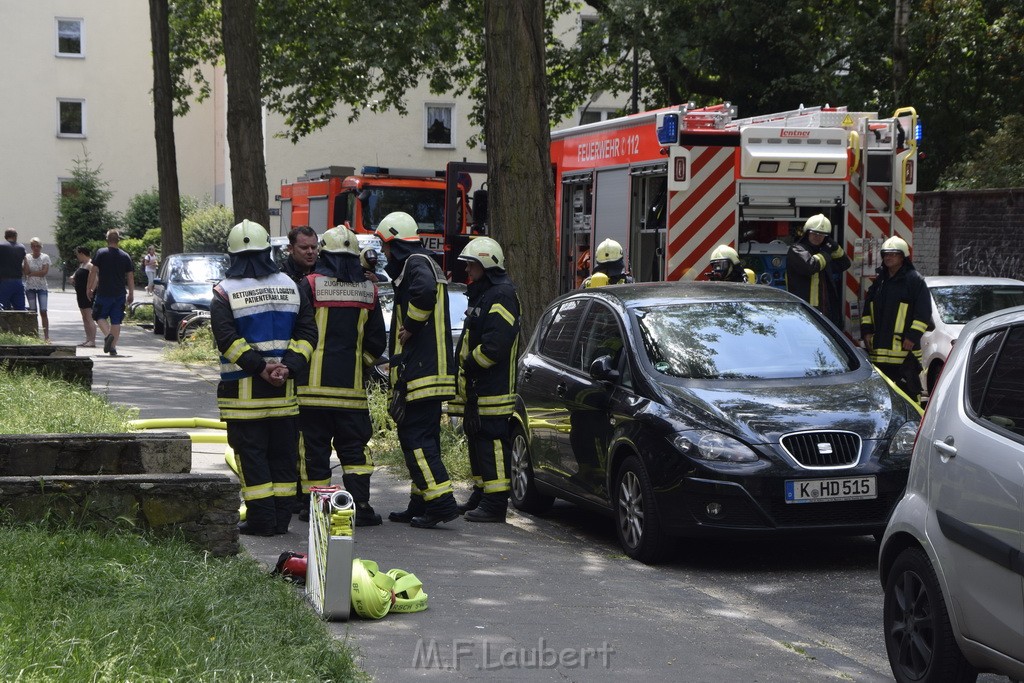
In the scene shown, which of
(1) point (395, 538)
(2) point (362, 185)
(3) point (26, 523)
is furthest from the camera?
(2) point (362, 185)

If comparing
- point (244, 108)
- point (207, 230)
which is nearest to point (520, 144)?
point (244, 108)

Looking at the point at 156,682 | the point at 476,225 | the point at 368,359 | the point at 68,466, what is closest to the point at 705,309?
the point at 368,359

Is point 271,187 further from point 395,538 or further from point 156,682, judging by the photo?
point 156,682

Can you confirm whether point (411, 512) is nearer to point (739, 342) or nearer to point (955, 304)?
point (739, 342)

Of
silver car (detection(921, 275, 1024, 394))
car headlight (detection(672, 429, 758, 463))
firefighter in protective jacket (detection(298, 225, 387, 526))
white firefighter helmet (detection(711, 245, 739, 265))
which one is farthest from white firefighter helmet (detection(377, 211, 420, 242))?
silver car (detection(921, 275, 1024, 394))

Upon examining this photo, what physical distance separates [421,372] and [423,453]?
1.62ft

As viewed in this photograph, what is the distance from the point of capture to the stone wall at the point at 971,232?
805 inches

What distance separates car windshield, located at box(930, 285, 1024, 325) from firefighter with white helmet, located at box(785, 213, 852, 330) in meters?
3.17

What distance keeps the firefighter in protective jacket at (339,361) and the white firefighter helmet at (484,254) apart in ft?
2.16

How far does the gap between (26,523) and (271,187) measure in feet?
128

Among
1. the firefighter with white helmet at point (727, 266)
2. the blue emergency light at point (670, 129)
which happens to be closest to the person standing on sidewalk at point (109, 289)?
the blue emergency light at point (670, 129)

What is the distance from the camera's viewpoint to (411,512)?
8.84 metres

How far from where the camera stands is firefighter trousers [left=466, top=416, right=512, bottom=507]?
29.2 ft

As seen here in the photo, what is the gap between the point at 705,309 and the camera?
28.5 feet
